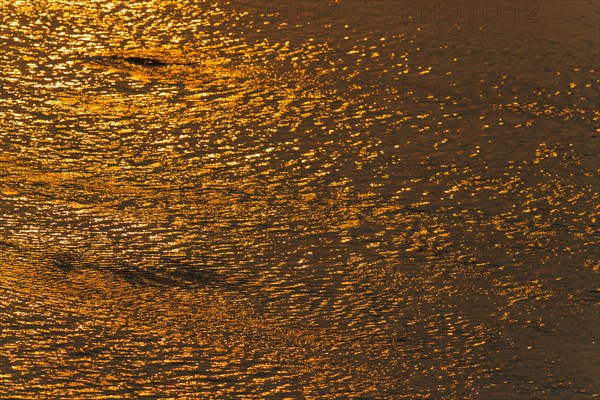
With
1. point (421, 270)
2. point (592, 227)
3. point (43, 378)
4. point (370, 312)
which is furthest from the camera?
point (592, 227)

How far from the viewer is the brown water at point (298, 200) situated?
2254mm

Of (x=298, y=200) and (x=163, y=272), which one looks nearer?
(x=163, y=272)

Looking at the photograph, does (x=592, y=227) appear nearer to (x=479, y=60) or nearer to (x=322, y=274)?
(x=322, y=274)

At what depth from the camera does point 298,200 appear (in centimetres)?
281

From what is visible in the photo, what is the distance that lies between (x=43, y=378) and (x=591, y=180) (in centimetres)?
153

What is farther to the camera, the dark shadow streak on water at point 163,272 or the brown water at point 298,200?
the dark shadow streak on water at point 163,272

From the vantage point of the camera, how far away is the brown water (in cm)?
225

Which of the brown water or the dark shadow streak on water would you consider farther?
the dark shadow streak on water

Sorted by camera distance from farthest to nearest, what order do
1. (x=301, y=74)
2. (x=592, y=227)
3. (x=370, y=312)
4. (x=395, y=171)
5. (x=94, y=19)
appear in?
(x=94, y=19) < (x=301, y=74) < (x=395, y=171) < (x=592, y=227) < (x=370, y=312)

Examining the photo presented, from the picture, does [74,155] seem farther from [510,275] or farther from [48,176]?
[510,275]

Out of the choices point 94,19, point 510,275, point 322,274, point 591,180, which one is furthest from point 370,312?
point 94,19

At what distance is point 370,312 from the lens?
2.40m

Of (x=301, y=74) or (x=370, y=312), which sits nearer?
(x=370, y=312)

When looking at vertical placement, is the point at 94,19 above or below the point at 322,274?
above
